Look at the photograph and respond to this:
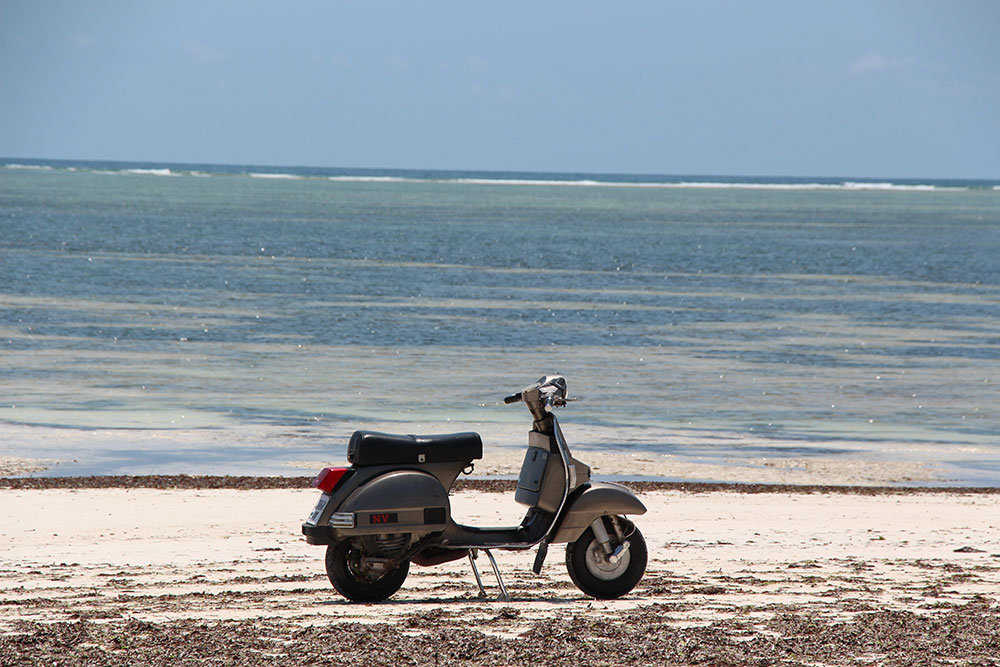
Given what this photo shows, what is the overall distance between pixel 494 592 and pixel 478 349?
17435mm

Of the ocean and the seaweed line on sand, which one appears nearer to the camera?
the seaweed line on sand

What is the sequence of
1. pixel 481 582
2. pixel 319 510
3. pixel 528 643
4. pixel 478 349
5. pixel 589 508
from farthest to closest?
pixel 478 349, pixel 481 582, pixel 589 508, pixel 319 510, pixel 528 643

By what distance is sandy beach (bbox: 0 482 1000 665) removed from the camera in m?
6.39

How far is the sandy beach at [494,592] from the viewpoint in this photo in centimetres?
639

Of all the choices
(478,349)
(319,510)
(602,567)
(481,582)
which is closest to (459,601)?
(481,582)

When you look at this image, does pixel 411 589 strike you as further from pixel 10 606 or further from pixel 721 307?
pixel 721 307

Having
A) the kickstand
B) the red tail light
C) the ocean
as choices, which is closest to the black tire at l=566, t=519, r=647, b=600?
the kickstand

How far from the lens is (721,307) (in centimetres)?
3547

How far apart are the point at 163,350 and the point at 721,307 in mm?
16228

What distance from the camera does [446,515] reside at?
756cm

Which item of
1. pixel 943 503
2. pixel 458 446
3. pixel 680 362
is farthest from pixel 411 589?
pixel 680 362

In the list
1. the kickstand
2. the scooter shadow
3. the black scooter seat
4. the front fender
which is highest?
the black scooter seat

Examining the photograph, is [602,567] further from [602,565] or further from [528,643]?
[528,643]

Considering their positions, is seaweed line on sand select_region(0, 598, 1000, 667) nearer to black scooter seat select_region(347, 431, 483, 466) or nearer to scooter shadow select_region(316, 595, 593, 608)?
scooter shadow select_region(316, 595, 593, 608)
